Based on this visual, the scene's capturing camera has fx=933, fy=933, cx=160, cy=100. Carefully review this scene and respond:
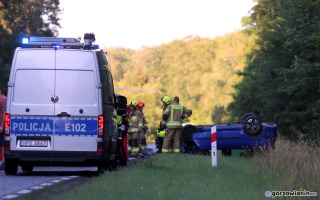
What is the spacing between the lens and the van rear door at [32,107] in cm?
1833

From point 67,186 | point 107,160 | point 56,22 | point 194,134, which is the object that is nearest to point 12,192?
point 67,186

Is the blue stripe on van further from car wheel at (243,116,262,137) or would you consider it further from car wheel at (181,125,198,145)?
car wheel at (181,125,198,145)

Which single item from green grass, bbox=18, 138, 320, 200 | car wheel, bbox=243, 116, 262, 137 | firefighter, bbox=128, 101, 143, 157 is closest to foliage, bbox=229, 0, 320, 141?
car wheel, bbox=243, 116, 262, 137

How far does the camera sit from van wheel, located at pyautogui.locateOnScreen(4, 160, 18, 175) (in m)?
18.7

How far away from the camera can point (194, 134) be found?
29703mm

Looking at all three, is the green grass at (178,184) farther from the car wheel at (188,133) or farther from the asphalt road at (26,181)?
the car wheel at (188,133)

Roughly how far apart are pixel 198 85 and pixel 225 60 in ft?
25.6

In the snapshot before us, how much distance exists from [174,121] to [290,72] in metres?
10.4

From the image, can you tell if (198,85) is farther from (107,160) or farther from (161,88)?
(107,160)

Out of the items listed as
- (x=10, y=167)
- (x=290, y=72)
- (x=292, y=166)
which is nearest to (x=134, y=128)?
(x=290, y=72)

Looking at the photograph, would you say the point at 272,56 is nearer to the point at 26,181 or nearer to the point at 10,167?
the point at 10,167

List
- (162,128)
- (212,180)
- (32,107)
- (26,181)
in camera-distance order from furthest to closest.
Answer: (162,128) < (32,107) < (26,181) < (212,180)

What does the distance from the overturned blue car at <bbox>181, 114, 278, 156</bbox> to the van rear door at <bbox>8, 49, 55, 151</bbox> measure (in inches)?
351

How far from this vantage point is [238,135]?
28031 mm
